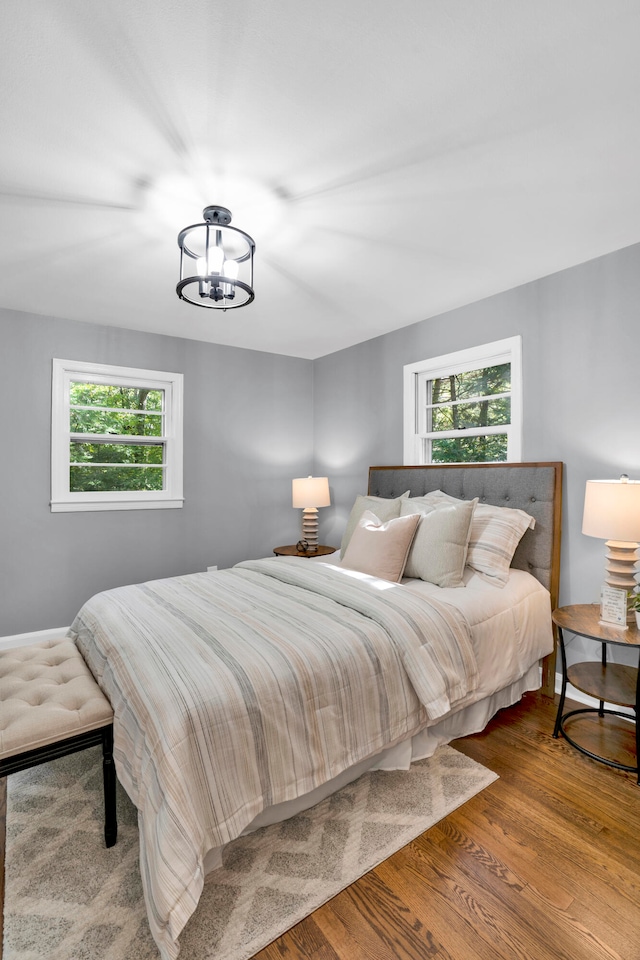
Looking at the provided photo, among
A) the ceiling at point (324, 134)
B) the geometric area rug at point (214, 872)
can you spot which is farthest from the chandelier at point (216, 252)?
the geometric area rug at point (214, 872)

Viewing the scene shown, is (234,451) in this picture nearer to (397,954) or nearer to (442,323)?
(442,323)

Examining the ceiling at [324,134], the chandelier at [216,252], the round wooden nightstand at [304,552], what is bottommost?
the round wooden nightstand at [304,552]

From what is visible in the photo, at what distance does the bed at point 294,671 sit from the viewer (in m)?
1.38

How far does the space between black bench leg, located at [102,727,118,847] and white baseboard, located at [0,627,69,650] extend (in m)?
2.02

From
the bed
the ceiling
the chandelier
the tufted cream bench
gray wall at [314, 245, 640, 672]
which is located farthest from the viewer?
gray wall at [314, 245, 640, 672]

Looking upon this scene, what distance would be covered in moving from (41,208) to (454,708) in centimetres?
295

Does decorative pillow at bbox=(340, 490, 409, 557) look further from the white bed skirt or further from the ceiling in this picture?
the ceiling

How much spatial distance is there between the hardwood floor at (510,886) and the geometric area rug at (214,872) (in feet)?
0.24

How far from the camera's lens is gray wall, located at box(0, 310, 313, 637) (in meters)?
3.46

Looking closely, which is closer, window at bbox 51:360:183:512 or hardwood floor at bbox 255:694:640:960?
hardwood floor at bbox 255:694:640:960

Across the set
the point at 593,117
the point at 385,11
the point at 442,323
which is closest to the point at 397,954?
the point at 385,11

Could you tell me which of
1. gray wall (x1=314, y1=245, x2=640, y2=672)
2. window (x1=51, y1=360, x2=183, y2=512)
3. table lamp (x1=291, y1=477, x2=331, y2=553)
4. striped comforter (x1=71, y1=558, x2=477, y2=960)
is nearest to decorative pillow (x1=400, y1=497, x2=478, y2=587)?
striped comforter (x1=71, y1=558, x2=477, y2=960)

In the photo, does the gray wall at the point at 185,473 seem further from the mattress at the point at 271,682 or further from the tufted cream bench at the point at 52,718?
the tufted cream bench at the point at 52,718

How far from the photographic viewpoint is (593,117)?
1597mm
